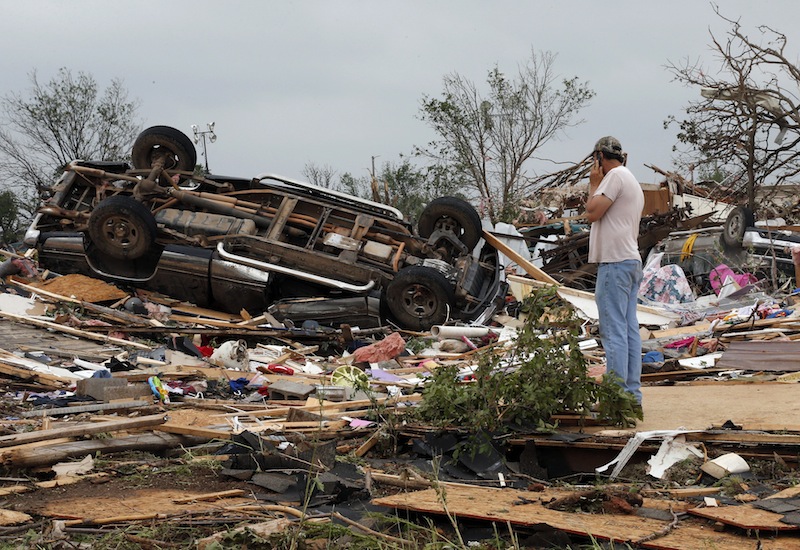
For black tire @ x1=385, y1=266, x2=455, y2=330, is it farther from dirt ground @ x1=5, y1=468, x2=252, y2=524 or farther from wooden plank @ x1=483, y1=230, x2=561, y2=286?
dirt ground @ x1=5, y1=468, x2=252, y2=524

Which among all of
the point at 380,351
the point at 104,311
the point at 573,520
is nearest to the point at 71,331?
the point at 104,311

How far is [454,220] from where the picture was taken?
14078 millimetres

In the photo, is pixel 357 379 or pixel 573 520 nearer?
pixel 573 520

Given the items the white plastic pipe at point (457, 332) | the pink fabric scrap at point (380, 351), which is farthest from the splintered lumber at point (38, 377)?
the white plastic pipe at point (457, 332)

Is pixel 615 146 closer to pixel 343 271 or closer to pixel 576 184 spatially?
pixel 343 271

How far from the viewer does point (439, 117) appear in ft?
116

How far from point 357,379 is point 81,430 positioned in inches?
94.1

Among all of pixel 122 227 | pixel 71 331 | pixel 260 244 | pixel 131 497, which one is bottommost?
pixel 131 497

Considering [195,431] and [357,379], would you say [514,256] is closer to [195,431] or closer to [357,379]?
[357,379]

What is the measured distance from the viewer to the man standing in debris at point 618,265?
19.5ft

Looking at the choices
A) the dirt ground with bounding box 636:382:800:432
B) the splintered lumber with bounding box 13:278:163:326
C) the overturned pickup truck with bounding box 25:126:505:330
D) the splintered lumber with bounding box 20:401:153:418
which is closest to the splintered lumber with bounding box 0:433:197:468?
the splintered lumber with bounding box 20:401:153:418

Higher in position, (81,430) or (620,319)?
(620,319)

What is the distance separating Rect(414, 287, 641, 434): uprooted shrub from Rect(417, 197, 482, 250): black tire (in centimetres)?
811

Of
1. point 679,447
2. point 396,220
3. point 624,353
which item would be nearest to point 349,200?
point 396,220
